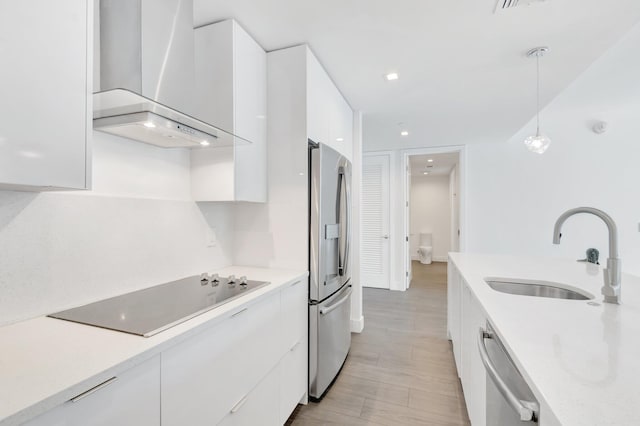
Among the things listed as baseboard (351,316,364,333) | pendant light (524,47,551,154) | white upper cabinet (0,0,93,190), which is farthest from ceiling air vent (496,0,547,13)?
baseboard (351,316,364,333)

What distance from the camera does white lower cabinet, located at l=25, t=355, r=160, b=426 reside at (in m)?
0.71

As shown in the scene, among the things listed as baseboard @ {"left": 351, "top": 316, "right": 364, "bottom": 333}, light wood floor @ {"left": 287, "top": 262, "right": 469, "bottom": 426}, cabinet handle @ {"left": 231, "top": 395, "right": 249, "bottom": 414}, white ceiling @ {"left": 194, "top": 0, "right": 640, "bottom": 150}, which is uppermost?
white ceiling @ {"left": 194, "top": 0, "right": 640, "bottom": 150}

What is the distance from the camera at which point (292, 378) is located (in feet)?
5.98

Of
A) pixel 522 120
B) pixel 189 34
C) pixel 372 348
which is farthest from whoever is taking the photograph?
pixel 522 120

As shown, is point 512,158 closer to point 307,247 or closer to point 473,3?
point 473,3

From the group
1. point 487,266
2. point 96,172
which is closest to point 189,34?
point 96,172

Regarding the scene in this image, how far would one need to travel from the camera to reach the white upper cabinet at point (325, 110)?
2.12 meters

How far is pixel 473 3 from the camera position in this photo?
163cm

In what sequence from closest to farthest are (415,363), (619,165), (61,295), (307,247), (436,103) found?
(61,295) → (307,247) → (415,363) → (436,103) → (619,165)

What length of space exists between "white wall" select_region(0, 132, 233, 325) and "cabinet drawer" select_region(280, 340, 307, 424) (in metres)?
0.82

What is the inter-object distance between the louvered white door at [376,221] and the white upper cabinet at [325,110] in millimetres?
2086

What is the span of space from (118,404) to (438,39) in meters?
2.43

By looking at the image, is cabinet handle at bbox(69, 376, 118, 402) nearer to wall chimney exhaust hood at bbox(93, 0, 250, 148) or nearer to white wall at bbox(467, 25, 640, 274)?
wall chimney exhaust hood at bbox(93, 0, 250, 148)

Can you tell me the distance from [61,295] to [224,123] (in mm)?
1151
